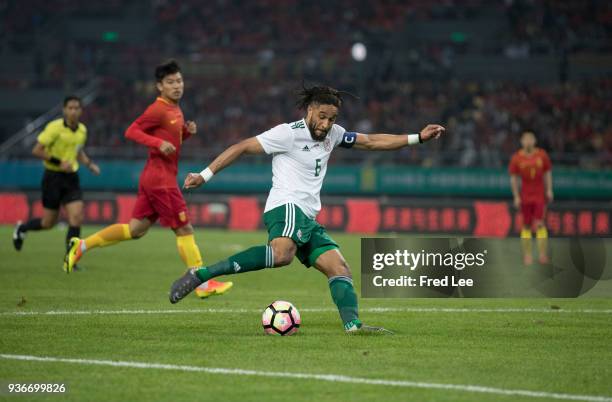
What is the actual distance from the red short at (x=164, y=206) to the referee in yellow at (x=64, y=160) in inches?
153

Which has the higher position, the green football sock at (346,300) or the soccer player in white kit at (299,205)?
the soccer player in white kit at (299,205)

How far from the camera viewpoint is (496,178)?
32281 millimetres

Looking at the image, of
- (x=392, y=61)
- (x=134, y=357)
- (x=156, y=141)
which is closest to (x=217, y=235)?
(x=392, y=61)

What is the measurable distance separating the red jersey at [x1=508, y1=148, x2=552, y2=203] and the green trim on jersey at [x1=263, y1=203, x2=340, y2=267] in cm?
922

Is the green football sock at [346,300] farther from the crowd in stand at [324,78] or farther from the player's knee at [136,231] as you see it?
the crowd in stand at [324,78]

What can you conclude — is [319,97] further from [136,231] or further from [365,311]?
[136,231]

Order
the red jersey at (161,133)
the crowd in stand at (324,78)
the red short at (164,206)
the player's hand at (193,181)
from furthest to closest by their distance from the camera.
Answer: the crowd in stand at (324,78) < the red short at (164,206) < the red jersey at (161,133) < the player's hand at (193,181)

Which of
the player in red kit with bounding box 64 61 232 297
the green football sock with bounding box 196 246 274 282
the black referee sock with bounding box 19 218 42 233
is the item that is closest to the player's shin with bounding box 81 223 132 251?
the player in red kit with bounding box 64 61 232 297

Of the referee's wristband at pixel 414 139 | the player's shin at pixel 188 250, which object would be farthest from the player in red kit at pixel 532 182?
the referee's wristband at pixel 414 139

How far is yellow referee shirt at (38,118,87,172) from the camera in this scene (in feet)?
53.2

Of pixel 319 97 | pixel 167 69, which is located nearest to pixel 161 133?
pixel 167 69

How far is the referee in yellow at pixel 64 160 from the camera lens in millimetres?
16141

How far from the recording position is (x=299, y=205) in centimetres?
952

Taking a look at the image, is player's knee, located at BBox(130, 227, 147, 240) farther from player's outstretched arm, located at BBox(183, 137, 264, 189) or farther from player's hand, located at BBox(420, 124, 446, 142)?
player's hand, located at BBox(420, 124, 446, 142)
